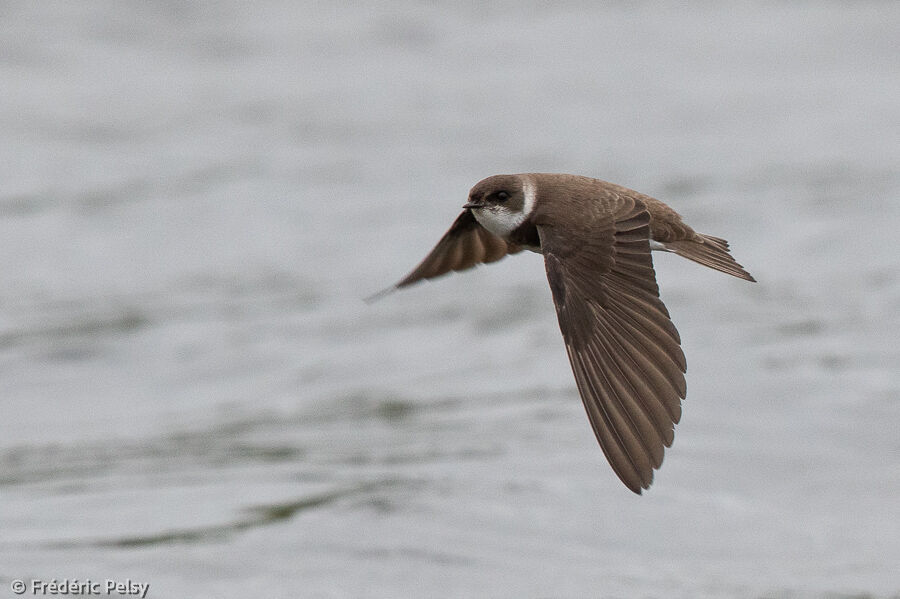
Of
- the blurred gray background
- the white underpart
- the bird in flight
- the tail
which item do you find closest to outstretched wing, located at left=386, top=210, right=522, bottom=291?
the bird in flight

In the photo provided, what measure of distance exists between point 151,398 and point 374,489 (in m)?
2.37

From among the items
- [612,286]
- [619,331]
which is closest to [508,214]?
[612,286]

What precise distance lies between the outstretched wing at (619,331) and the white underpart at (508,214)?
0.52 feet

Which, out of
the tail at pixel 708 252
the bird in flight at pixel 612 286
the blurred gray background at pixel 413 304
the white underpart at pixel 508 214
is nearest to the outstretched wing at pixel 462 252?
the bird in flight at pixel 612 286

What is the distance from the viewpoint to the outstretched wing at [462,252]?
618 cm

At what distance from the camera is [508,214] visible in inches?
217

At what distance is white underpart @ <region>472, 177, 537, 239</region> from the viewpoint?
5508mm

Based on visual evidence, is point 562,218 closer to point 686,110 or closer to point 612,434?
point 612,434

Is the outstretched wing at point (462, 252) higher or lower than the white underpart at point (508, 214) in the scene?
lower

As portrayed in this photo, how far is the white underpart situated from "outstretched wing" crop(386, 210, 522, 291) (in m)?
0.57

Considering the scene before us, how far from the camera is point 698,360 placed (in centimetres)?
1014

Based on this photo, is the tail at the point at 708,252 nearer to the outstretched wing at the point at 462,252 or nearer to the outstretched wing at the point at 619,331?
the outstretched wing at the point at 619,331

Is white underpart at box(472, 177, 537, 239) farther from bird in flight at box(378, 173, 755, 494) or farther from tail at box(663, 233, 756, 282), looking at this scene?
tail at box(663, 233, 756, 282)

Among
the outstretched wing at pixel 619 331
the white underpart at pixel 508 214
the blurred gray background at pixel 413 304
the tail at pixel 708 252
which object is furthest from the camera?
the blurred gray background at pixel 413 304
